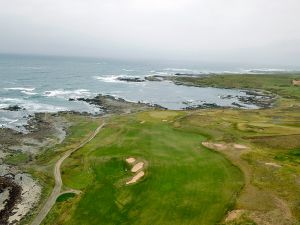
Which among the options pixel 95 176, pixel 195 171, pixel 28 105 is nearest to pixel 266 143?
pixel 195 171

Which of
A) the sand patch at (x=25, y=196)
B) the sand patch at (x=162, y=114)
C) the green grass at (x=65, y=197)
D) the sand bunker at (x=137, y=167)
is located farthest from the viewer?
the sand patch at (x=162, y=114)

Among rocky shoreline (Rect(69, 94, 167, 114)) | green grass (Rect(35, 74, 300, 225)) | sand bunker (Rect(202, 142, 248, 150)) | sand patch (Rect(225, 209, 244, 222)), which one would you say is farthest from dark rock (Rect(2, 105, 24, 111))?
sand patch (Rect(225, 209, 244, 222))

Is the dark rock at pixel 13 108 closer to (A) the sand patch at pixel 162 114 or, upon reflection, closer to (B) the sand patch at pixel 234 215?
(A) the sand patch at pixel 162 114

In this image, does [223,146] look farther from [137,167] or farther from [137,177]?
[137,177]

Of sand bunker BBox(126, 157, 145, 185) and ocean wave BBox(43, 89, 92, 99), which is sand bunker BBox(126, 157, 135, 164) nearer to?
sand bunker BBox(126, 157, 145, 185)

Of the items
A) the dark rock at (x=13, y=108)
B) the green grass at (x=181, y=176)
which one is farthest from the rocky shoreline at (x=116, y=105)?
the green grass at (x=181, y=176)

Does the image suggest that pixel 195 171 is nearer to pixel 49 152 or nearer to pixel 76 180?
pixel 76 180

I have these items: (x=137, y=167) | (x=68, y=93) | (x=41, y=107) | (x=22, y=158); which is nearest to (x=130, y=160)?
(x=137, y=167)
